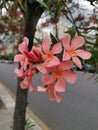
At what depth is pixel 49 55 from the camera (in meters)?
1.21

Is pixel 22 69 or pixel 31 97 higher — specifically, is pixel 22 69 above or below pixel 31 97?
above

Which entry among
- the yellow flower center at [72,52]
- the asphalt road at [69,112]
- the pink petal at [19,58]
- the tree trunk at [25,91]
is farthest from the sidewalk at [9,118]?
the yellow flower center at [72,52]

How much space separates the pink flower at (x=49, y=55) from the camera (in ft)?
3.87

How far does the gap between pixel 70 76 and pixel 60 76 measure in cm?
3

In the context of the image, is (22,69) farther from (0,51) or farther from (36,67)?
(0,51)

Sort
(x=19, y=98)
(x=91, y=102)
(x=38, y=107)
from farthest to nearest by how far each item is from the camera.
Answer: (x=91, y=102)
(x=38, y=107)
(x=19, y=98)

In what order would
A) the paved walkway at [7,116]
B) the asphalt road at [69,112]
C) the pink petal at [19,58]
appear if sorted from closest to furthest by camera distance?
the pink petal at [19,58] → the paved walkway at [7,116] → the asphalt road at [69,112]

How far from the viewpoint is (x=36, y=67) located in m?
1.26

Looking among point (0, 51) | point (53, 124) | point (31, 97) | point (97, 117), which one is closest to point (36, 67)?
point (53, 124)

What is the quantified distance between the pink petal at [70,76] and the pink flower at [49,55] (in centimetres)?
5

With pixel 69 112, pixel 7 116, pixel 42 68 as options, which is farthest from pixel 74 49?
pixel 69 112

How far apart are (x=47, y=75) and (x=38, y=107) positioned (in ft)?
39.6

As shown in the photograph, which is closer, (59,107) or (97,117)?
(97,117)

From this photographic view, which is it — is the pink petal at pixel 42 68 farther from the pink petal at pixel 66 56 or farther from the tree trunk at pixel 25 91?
the tree trunk at pixel 25 91
